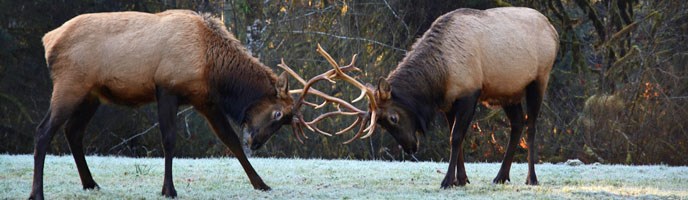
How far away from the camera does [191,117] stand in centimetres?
1952

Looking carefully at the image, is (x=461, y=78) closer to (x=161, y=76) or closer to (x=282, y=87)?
(x=282, y=87)

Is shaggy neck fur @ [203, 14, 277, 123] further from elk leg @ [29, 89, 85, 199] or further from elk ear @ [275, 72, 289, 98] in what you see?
elk leg @ [29, 89, 85, 199]

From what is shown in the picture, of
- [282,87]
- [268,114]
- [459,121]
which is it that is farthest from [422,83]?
[268,114]

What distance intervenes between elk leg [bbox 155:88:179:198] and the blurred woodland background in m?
9.03

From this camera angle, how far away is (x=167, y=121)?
8836mm

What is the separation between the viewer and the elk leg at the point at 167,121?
876 cm

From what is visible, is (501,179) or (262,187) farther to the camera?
(501,179)

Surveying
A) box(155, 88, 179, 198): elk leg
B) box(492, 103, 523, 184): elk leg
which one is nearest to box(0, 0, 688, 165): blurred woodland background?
box(492, 103, 523, 184): elk leg

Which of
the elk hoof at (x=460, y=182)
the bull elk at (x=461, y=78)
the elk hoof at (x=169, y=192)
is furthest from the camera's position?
the elk hoof at (x=460, y=182)

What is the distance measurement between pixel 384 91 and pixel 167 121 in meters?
1.93

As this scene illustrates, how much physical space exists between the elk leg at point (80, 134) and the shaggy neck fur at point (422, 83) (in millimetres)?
2662

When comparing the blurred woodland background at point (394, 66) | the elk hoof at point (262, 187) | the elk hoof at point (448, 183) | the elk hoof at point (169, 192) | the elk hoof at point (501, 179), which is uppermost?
the elk hoof at point (169, 192)

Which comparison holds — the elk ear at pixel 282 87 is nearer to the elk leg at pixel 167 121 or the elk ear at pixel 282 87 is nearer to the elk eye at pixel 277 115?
the elk eye at pixel 277 115

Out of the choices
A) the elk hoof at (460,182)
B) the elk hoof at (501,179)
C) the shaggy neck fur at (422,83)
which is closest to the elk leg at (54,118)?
the shaggy neck fur at (422,83)
